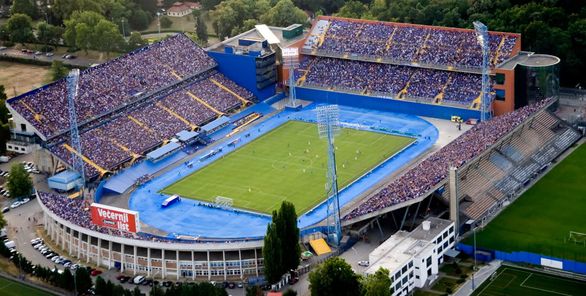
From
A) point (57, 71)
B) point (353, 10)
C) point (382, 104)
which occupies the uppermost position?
point (353, 10)

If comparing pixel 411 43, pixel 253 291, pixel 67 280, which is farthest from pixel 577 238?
pixel 411 43

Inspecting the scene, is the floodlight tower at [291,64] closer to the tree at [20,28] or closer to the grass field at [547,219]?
the grass field at [547,219]

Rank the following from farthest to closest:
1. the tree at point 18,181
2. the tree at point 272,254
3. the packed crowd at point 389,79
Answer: the packed crowd at point 389,79 < the tree at point 18,181 < the tree at point 272,254

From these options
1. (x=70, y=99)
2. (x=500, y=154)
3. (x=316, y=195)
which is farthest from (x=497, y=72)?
(x=70, y=99)

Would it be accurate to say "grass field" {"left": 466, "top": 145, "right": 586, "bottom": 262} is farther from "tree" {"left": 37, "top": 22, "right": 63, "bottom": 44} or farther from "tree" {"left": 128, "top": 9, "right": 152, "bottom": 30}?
"tree" {"left": 37, "top": 22, "right": 63, "bottom": 44}

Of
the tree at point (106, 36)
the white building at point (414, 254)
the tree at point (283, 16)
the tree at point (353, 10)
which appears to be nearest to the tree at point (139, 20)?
the tree at point (106, 36)

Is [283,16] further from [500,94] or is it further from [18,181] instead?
[18,181]
